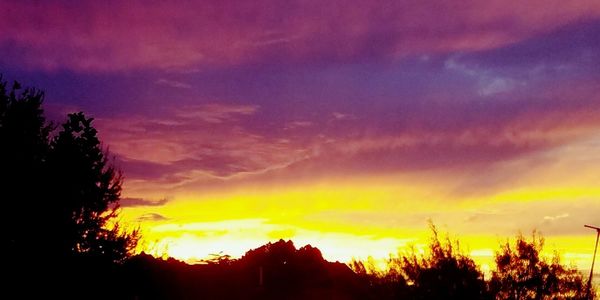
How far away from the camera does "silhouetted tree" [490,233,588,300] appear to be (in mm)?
37781

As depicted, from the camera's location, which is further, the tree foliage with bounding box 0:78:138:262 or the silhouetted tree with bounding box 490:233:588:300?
the silhouetted tree with bounding box 490:233:588:300

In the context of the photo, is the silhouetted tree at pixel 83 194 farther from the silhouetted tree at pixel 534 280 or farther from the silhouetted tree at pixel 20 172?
the silhouetted tree at pixel 534 280

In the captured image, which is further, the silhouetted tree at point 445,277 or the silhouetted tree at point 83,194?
the silhouetted tree at point 445,277

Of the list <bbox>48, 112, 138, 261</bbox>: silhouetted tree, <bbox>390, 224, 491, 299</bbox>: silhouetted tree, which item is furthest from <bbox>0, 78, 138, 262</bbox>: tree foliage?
<bbox>390, 224, 491, 299</bbox>: silhouetted tree

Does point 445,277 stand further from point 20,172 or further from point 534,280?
point 20,172

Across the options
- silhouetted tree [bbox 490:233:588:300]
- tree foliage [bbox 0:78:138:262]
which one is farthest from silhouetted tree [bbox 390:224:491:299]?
tree foliage [bbox 0:78:138:262]

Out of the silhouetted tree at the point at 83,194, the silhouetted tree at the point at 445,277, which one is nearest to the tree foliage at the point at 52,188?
the silhouetted tree at the point at 83,194

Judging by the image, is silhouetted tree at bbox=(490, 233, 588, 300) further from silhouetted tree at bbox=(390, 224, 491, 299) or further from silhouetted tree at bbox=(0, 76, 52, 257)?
silhouetted tree at bbox=(0, 76, 52, 257)

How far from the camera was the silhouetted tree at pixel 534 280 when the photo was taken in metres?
37.8

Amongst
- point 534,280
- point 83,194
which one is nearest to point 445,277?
point 534,280

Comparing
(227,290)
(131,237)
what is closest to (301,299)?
(227,290)

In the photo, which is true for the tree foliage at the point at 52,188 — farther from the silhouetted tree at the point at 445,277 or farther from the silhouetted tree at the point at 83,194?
the silhouetted tree at the point at 445,277

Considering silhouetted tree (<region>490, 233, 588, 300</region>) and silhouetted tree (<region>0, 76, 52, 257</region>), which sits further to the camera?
silhouetted tree (<region>490, 233, 588, 300</region>)

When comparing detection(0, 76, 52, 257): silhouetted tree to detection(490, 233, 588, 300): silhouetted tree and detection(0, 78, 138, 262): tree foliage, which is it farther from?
detection(490, 233, 588, 300): silhouetted tree
